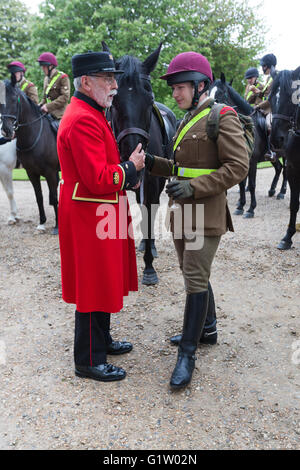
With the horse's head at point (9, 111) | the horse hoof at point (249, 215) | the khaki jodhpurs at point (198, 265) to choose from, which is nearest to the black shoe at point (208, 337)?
the khaki jodhpurs at point (198, 265)

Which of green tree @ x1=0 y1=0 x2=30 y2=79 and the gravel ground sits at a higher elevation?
green tree @ x1=0 y1=0 x2=30 y2=79

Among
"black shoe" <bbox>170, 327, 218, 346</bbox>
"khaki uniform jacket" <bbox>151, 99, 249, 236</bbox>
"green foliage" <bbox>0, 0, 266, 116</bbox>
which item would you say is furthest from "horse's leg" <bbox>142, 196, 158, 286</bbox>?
"green foliage" <bbox>0, 0, 266, 116</bbox>

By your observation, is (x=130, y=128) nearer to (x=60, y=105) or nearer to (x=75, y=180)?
(x=75, y=180)

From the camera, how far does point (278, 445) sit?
2.24 metres

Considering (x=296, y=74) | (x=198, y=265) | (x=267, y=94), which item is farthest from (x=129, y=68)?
(x=267, y=94)

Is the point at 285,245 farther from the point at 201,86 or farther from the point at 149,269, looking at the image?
the point at 201,86

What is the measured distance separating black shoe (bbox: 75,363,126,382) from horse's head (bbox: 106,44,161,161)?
Result: 5.51 ft

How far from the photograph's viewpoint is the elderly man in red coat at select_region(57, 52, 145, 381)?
90.9 inches

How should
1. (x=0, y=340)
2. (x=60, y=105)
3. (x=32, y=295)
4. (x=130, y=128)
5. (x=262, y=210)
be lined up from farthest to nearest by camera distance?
(x=262, y=210), (x=60, y=105), (x=32, y=295), (x=0, y=340), (x=130, y=128)

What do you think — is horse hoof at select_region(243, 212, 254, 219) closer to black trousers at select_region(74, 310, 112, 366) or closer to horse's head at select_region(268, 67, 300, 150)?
horse's head at select_region(268, 67, 300, 150)

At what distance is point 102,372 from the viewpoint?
284 cm

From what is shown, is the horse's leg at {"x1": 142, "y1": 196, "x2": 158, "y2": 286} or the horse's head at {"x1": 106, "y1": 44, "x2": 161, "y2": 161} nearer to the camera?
the horse's head at {"x1": 106, "y1": 44, "x2": 161, "y2": 161}
